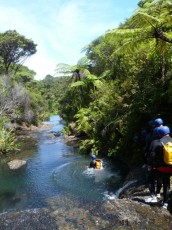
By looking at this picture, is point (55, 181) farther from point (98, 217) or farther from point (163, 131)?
point (163, 131)

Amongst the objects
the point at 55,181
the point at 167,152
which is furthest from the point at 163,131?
the point at 55,181

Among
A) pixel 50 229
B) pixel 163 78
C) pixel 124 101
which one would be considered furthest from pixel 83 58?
pixel 50 229

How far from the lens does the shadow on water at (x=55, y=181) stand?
10211mm

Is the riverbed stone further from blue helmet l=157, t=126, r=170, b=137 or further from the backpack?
the backpack

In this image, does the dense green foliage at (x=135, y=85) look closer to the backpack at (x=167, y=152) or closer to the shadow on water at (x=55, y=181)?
the shadow on water at (x=55, y=181)

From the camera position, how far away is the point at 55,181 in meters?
12.4

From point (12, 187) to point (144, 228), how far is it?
7.40 m

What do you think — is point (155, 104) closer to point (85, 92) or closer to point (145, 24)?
point (145, 24)

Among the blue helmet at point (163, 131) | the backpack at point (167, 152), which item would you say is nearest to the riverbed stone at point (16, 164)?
the blue helmet at point (163, 131)

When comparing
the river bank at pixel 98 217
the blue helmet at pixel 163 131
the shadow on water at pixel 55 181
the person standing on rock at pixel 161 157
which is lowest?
the shadow on water at pixel 55 181

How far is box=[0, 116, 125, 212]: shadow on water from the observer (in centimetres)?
1021

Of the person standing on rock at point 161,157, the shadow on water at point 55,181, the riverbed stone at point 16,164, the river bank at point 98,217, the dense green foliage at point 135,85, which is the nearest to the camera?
the river bank at point 98,217

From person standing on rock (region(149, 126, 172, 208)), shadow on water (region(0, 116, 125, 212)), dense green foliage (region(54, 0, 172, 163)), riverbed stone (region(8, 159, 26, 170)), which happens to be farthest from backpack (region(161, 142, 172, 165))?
riverbed stone (region(8, 159, 26, 170))

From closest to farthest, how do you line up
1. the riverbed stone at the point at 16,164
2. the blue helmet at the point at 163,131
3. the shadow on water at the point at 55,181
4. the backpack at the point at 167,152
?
the backpack at the point at 167,152 < the blue helmet at the point at 163,131 < the shadow on water at the point at 55,181 < the riverbed stone at the point at 16,164
